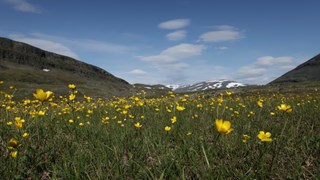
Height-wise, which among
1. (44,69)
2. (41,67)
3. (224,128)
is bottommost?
(224,128)

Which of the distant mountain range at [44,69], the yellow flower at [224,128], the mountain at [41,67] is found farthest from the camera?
the mountain at [41,67]

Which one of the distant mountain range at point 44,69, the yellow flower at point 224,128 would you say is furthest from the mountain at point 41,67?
the yellow flower at point 224,128

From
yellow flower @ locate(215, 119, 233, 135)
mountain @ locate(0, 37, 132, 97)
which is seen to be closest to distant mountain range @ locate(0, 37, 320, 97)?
mountain @ locate(0, 37, 132, 97)

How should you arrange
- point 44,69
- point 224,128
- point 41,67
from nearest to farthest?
point 224,128 < point 44,69 < point 41,67

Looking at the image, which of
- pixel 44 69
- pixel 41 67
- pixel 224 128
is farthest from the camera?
pixel 41 67

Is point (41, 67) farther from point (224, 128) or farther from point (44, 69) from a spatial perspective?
point (224, 128)

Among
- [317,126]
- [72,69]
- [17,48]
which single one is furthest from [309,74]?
[317,126]

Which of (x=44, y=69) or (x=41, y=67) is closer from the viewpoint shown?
(x=44, y=69)

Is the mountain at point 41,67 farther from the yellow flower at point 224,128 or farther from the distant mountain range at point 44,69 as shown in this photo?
the yellow flower at point 224,128

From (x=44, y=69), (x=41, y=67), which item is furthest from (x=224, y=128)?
(x=41, y=67)

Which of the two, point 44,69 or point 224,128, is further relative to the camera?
point 44,69

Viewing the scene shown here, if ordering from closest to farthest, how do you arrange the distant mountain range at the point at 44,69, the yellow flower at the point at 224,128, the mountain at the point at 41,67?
the yellow flower at the point at 224,128 < the distant mountain range at the point at 44,69 < the mountain at the point at 41,67

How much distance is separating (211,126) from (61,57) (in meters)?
205

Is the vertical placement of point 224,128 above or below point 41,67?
below
